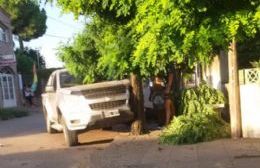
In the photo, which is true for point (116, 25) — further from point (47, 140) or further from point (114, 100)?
point (47, 140)

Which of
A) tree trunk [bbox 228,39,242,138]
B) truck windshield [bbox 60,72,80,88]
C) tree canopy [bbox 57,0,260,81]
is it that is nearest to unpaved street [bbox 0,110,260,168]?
tree trunk [bbox 228,39,242,138]

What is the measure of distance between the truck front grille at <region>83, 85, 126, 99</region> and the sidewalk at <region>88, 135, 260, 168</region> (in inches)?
81.9

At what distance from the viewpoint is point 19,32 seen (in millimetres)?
59188

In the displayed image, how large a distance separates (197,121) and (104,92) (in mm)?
2896

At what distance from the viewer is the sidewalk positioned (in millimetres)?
10117

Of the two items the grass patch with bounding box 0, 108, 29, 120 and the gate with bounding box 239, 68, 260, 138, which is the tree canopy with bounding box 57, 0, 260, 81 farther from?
the grass patch with bounding box 0, 108, 29, 120

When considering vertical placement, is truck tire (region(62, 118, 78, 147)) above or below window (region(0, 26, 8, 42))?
below

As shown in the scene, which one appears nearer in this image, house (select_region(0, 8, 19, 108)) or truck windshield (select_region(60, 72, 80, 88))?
truck windshield (select_region(60, 72, 80, 88))

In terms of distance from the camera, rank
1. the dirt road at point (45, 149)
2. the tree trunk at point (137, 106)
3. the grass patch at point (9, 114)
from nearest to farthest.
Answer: the dirt road at point (45, 149)
the tree trunk at point (137, 106)
the grass patch at point (9, 114)

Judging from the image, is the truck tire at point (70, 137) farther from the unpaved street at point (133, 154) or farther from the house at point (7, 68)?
the house at point (7, 68)

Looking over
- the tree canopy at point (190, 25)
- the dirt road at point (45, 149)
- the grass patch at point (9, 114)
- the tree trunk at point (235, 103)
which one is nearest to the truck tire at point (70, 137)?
the dirt road at point (45, 149)

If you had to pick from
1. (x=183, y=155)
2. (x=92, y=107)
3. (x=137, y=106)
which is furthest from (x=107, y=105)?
(x=183, y=155)

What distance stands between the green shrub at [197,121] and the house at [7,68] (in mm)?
26607

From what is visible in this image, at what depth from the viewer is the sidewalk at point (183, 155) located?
1012cm
